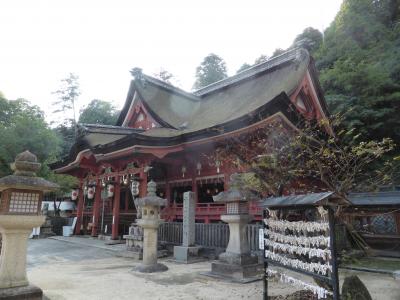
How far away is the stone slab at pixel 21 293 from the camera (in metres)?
5.20

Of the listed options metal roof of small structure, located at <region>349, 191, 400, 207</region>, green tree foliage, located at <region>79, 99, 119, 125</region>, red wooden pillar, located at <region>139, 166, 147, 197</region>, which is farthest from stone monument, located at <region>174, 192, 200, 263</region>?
green tree foliage, located at <region>79, 99, 119, 125</region>

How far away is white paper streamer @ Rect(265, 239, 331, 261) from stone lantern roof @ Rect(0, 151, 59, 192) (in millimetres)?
4384

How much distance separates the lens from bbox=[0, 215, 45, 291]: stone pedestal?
541 centimetres

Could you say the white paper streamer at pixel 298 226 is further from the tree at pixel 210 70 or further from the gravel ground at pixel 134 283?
the tree at pixel 210 70

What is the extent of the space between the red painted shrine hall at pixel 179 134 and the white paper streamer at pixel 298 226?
17.6ft

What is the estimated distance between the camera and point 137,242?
12.0m

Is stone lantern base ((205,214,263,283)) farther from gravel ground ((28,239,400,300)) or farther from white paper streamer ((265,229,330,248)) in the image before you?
white paper streamer ((265,229,330,248))

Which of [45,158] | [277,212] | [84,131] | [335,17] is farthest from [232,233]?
[335,17]

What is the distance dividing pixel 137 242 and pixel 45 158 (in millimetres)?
17783

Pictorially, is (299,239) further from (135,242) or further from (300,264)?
(135,242)

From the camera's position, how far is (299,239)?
4922 mm

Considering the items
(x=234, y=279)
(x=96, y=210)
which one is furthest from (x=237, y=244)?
(x=96, y=210)

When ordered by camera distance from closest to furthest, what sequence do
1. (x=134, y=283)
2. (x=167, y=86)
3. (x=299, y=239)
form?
1. (x=299, y=239)
2. (x=134, y=283)
3. (x=167, y=86)

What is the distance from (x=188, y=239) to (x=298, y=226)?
7.02 metres
